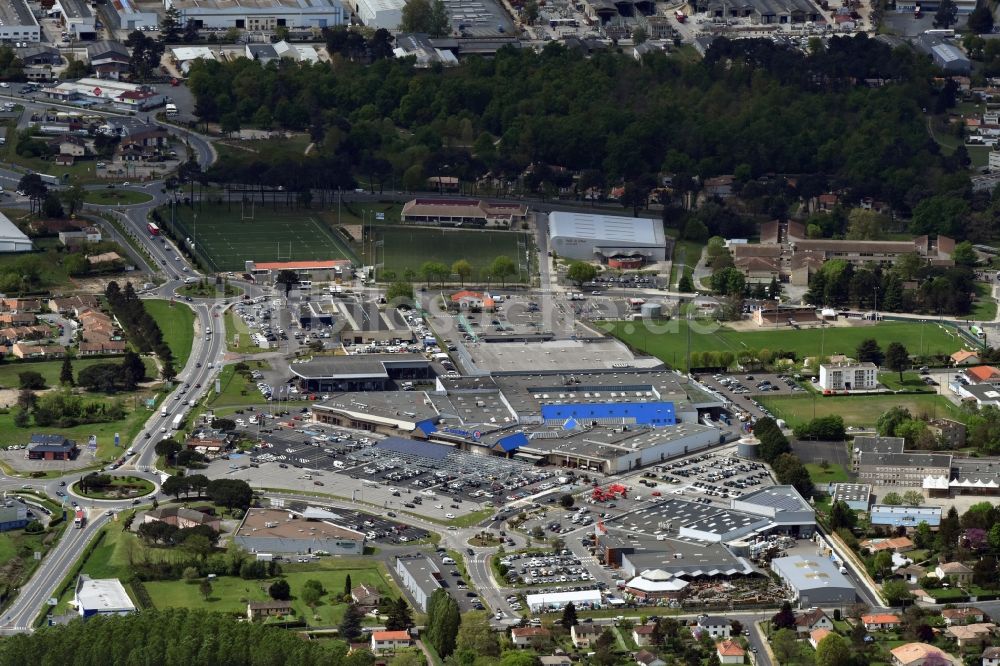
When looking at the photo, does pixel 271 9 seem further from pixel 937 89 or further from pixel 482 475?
pixel 482 475

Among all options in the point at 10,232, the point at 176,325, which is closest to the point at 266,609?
the point at 176,325

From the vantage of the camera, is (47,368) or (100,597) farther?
(47,368)

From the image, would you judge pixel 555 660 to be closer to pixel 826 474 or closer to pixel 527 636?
pixel 527 636

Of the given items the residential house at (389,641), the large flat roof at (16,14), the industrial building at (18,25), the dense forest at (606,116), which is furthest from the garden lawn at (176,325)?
the large flat roof at (16,14)

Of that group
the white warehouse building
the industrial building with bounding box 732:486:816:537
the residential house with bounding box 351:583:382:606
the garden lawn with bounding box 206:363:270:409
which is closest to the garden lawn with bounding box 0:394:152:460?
the garden lawn with bounding box 206:363:270:409

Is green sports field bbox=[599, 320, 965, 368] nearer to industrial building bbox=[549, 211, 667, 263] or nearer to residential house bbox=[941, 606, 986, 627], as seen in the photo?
industrial building bbox=[549, 211, 667, 263]

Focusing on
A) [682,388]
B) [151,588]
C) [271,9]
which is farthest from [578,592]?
[271,9]
